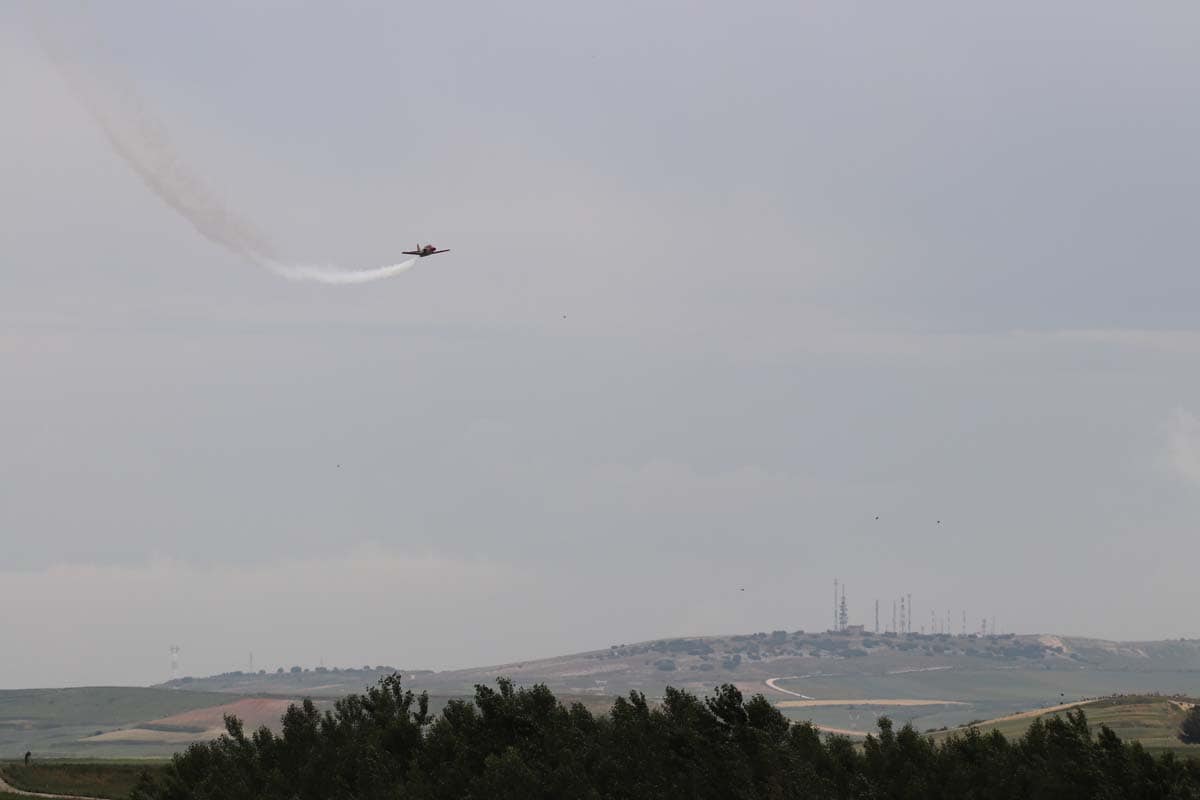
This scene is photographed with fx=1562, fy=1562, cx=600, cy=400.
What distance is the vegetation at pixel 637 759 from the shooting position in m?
106

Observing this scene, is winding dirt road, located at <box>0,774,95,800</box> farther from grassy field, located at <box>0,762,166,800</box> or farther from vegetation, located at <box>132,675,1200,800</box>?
vegetation, located at <box>132,675,1200,800</box>

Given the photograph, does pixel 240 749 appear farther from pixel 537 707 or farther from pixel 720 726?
pixel 720 726

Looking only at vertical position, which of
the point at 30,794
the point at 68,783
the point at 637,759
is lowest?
the point at 30,794

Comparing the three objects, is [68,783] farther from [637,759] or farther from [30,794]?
[637,759]

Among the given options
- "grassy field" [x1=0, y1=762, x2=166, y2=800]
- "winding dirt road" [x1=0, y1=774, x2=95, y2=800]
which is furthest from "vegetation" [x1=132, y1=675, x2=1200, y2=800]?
"grassy field" [x1=0, y1=762, x2=166, y2=800]

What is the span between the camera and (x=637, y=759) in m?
118

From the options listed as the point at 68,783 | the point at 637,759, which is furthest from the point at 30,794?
the point at 637,759

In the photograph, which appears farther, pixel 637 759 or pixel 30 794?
pixel 30 794

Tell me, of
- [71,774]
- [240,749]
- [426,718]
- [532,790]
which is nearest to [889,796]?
[532,790]

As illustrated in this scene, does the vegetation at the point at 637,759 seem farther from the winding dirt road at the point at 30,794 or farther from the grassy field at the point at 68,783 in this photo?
the grassy field at the point at 68,783

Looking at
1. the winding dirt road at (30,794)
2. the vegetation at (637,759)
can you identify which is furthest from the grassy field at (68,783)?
the vegetation at (637,759)

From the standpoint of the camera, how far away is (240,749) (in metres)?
136

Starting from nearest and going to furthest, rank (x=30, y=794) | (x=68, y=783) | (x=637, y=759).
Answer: (x=637, y=759) → (x=30, y=794) → (x=68, y=783)

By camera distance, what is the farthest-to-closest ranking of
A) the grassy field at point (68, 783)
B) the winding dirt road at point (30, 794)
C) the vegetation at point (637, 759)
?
the grassy field at point (68, 783)
the winding dirt road at point (30, 794)
the vegetation at point (637, 759)
